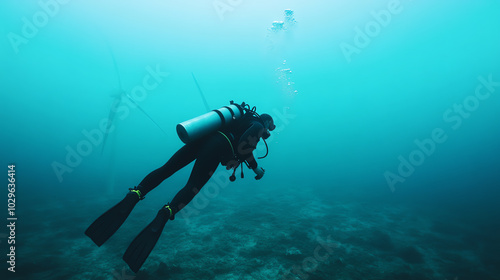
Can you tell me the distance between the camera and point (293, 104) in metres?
192

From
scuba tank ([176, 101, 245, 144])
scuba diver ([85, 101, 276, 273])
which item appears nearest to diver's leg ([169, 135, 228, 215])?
scuba diver ([85, 101, 276, 273])

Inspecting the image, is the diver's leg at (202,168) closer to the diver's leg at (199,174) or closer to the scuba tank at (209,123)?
the diver's leg at (199,174)

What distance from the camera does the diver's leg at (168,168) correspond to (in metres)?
3.31

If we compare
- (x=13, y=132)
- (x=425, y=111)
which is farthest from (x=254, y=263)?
(x=425, y=111)

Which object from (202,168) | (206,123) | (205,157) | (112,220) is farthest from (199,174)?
(112,220)

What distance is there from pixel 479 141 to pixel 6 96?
8279 inches

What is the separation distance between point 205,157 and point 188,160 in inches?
24.0

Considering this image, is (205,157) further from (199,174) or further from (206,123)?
(206,123)

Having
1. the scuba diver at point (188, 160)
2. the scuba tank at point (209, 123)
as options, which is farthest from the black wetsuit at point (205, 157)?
the scuba tank at point (209, 123)

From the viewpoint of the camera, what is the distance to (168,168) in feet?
11.3

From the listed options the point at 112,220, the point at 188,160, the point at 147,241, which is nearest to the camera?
the point at 147,241

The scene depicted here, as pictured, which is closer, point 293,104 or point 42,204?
point 42,204

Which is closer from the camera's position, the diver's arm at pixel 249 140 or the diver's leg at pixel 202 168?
the diver's leg at pixel 202 168

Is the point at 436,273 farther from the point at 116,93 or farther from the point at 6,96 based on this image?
the point at 6,96
